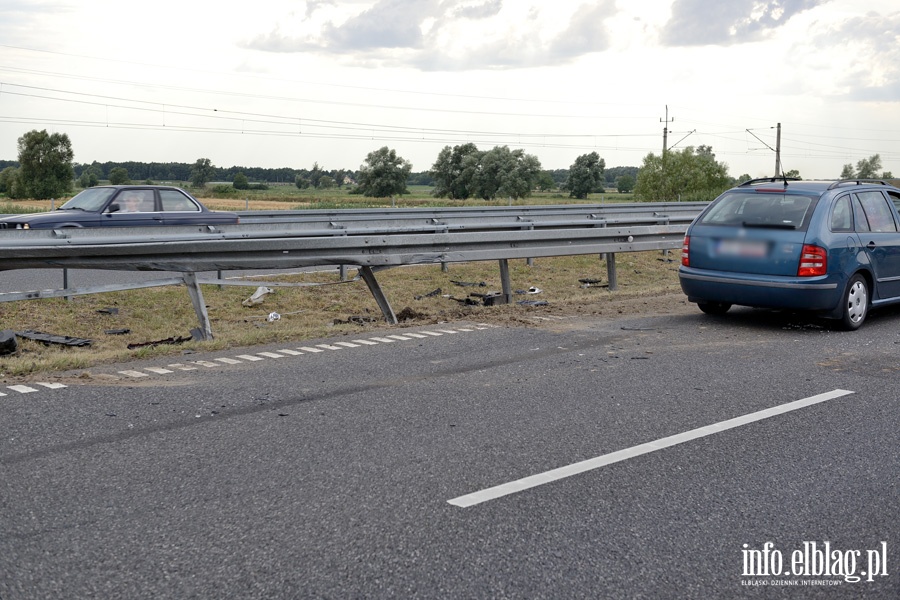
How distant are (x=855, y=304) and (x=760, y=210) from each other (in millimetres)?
1392

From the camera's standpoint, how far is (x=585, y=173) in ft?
369

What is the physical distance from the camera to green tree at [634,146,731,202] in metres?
77.9

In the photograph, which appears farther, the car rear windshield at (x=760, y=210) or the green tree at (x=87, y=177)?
the green tree at (x=87, y=177)

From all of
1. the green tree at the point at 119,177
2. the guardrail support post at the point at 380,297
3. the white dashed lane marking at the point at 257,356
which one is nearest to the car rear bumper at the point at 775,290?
the white dashed lane marking at the point at 257,356

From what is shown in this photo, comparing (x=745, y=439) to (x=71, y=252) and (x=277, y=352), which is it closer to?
(x=277, y=352)

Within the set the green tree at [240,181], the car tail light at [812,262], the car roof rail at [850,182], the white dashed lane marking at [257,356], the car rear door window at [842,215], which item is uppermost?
the green tree at [240,181]

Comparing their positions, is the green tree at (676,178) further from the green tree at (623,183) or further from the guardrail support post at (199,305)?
the guardrail support post at (199,305)

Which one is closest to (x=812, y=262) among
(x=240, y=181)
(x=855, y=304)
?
(x=855, y=304)

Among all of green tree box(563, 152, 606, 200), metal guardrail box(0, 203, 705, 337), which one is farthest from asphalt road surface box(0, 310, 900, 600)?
green tree box(563, 152, 606, 200)

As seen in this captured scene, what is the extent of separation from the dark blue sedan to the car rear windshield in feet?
33.7

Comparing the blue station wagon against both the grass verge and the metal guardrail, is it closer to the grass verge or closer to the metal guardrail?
the grass verge

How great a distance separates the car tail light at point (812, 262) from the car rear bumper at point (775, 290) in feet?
0.20

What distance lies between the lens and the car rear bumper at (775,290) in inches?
371

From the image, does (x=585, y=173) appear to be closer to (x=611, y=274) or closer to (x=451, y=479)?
(x=611, y=274)
